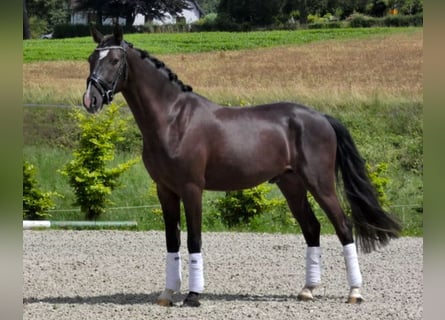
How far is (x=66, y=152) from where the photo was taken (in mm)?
12773

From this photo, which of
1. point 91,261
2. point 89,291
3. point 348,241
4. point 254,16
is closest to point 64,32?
point 254,16

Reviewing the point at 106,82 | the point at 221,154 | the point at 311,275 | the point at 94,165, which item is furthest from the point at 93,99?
the point at 94,165

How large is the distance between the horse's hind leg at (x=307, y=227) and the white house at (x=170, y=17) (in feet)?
25.2

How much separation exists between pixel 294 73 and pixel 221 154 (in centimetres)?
846

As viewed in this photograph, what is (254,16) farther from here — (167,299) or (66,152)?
(167,299)

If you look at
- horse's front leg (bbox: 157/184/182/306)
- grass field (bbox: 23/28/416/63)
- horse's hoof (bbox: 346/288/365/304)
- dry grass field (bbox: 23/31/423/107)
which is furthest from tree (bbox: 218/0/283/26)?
horse's hoof (bbox: 346/288/365/304)

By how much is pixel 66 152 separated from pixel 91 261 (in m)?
5.41

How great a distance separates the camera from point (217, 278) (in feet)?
22.1

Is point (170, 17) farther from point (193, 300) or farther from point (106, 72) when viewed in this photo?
point (193, 300)

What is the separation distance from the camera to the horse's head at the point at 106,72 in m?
5.09

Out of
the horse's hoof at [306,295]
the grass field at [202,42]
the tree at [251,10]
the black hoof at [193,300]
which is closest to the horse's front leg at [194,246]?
the black hoof at [193,300]

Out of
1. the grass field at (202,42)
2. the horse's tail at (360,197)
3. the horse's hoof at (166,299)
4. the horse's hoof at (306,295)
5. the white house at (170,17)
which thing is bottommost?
the horse's hoof at (306,295)

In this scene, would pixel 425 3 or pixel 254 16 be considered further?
pixel 254 16

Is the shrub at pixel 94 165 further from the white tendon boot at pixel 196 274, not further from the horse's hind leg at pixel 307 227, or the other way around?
the white tendon boot at pixel 196 274
